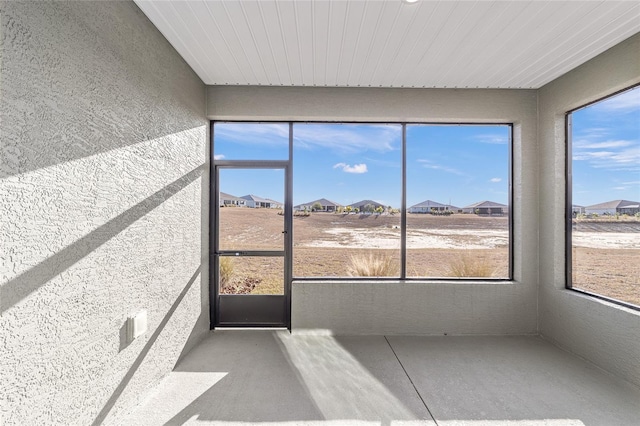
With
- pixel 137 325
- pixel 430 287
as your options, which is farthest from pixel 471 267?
pixel 137 325

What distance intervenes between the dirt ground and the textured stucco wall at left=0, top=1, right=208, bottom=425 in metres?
0.92

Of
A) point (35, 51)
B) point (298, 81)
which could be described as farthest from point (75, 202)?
point (298, 81)

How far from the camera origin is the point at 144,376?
2033 mm

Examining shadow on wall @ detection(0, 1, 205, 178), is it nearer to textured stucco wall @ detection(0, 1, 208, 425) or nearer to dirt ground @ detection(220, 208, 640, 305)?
textured stucco wall @ detection(0, 1, 208, 425)

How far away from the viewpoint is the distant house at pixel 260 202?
329 centimetres

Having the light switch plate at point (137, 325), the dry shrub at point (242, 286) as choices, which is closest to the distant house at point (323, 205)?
the dry shrub at point (242, 286)

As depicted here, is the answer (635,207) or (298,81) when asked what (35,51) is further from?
(635,207)

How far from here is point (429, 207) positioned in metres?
3.30

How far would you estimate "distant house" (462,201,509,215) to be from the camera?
3.29 meters

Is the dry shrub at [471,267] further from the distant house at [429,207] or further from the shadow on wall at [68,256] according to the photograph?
the shadow on wall at [68,256]

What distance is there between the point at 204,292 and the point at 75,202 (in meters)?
1.82

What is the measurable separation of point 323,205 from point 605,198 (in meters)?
2.71

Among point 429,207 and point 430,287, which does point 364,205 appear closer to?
point 429,207

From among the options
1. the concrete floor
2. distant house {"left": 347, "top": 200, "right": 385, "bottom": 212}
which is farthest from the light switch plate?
distant house {"left": 347, "top": 200, "right": 385, "bottom": 212}
